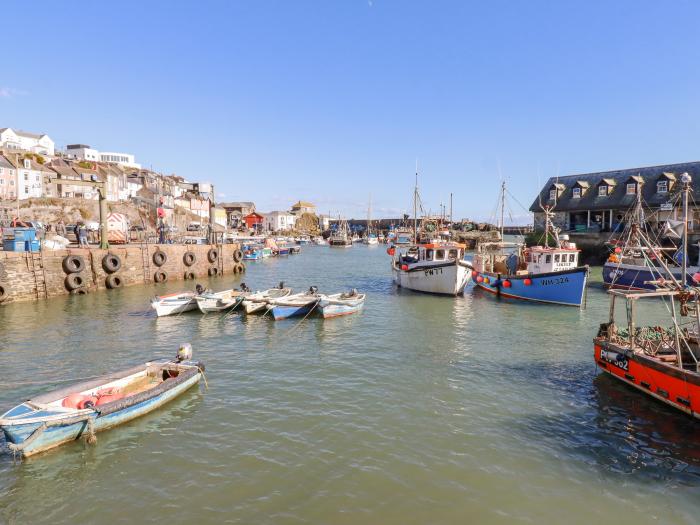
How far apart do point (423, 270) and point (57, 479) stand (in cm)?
2902

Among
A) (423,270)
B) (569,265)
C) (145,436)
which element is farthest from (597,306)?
(145,436)

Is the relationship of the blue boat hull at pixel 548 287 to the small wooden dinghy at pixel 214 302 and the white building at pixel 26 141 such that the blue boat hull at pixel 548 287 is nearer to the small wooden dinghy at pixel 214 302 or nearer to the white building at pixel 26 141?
the small wooden dinghy at pixel 214 302

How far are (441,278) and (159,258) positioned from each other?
25.3m

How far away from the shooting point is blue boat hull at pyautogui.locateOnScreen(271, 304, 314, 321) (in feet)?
80.5

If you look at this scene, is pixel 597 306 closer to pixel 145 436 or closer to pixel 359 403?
pixel 359 403

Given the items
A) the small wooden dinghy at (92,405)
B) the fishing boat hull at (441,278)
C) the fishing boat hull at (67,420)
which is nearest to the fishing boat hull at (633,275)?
the fishing boat hull at (441,278)

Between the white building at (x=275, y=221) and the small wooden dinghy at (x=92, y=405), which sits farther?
the white building at (x=275, y=221)

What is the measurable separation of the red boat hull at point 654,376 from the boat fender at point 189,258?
37399 millimetres

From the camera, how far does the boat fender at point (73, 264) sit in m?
32.3

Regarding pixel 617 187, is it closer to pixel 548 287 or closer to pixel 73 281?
pixel 548 287

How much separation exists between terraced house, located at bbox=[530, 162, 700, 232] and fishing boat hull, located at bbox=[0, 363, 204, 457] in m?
47.2

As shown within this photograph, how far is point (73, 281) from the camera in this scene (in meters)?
32.5

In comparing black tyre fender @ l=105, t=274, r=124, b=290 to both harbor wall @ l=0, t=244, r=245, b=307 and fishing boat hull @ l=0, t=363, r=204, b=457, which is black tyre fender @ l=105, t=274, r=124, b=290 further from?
fishing boat hull @ l=0, t=363, r=204, b=457

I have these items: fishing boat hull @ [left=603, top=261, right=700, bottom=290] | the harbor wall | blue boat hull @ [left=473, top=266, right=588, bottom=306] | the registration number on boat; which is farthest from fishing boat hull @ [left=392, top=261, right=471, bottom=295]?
the harbor wall
